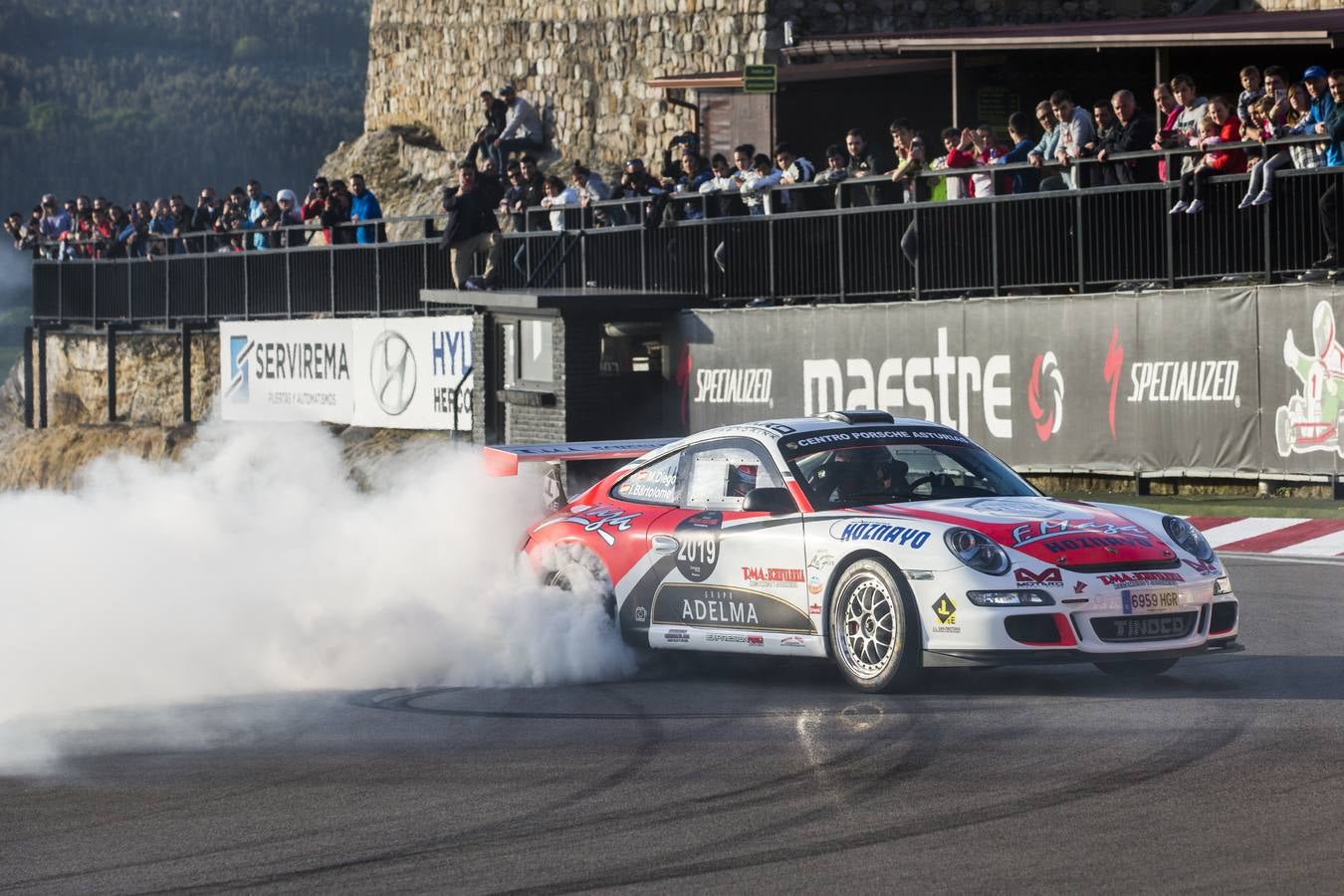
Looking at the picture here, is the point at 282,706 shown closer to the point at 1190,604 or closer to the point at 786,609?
the point at 786,609

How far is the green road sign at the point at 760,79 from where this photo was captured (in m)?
30.2

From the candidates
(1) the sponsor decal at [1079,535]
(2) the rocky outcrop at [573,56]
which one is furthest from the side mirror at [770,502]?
(2) the rocky outcrop at [573,56]

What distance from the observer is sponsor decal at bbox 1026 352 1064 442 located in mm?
19219

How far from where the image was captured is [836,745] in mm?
8398

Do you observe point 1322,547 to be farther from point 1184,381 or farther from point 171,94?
point 171,94

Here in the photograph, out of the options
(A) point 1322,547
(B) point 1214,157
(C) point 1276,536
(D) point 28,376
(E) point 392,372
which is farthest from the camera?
(D) point 28,376

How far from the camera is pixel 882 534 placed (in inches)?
381

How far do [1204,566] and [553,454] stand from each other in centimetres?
433

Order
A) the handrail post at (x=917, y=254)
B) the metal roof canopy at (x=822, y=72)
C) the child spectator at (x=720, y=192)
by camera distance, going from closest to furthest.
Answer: the handrail post at (x=917, y=254) < the child spectator at (x=720, y=192) < the metal roof canopy at (x=822, y=72)

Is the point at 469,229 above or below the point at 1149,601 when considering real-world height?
above

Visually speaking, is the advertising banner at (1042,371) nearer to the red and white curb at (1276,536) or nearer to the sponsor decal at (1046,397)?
the sponsor decal at (1046,397)

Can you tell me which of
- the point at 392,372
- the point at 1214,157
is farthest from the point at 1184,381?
the point at 392,372

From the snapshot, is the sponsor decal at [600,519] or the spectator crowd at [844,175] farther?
the spectator crowd at [844,175]

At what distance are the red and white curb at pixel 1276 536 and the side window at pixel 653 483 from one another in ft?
19.9
